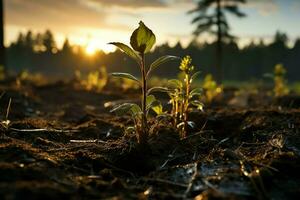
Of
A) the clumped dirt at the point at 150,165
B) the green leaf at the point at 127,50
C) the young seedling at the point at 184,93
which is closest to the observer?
the clumped dirt at the point at 150,165

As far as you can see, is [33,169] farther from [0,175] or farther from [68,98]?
[68,98]

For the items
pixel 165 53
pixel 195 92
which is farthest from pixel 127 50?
pixel 165 53

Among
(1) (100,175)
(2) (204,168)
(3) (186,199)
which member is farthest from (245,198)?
(1) (100,175)

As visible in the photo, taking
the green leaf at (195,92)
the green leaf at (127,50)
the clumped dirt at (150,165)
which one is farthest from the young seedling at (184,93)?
the green leaf at (127,50)

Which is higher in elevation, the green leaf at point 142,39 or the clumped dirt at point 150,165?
the green leaf at point 142,39

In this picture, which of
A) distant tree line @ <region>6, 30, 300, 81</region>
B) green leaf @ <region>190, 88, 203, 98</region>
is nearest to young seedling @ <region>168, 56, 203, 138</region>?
green leaf @ <region>190, 88, 203, 98</region>

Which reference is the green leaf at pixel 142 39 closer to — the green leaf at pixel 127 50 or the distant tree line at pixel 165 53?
the green leaf at pixel 127 50
